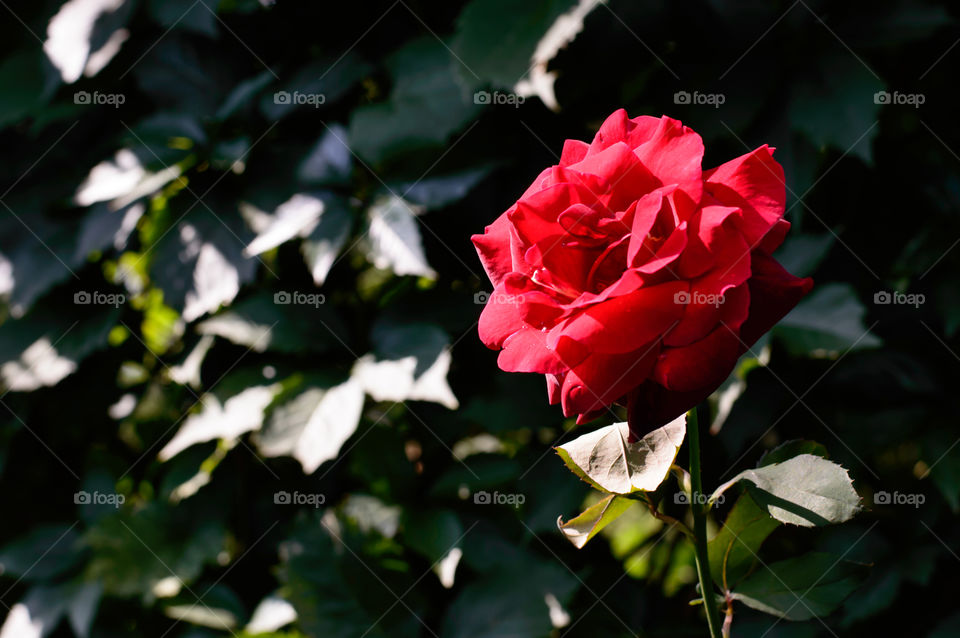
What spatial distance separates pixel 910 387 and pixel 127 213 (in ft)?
3.42

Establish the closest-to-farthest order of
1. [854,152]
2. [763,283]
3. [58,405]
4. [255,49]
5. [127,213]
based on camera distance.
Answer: [763,283]
[854,152]
[127,213]
[255,49]
[58,405]

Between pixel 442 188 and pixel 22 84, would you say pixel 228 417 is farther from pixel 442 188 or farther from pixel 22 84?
pixel 22 84

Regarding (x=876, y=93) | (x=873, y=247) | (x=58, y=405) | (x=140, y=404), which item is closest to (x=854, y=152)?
(x=876, y=93)

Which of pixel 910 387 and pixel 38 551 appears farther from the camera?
pixel 38 551

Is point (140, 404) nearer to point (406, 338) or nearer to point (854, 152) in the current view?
point (406, 338)

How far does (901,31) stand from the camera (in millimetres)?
869
